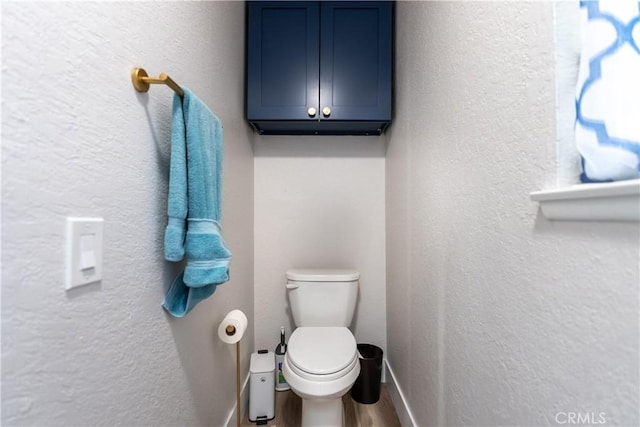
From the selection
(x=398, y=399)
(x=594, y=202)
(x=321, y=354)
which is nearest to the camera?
(x=594, y=202)

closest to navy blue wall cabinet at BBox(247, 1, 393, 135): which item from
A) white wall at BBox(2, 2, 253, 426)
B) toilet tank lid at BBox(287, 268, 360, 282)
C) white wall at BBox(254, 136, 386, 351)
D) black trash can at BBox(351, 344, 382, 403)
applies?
white wall at BBox(254, 136, 386, 351)

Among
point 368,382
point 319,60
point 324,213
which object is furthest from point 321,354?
point 319,60

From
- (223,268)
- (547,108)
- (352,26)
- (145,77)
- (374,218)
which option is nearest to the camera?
(547,108)

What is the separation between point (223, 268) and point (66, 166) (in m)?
0.39

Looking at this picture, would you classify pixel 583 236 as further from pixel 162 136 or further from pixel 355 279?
pixel 355 279

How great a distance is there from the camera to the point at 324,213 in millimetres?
1764

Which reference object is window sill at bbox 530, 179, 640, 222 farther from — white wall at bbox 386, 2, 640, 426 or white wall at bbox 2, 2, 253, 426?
white wall at bbox 2, 2, 253, 426

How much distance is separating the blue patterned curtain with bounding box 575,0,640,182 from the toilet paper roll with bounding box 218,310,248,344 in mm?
1093

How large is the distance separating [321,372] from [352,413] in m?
0.56

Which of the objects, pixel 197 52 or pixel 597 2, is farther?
pixel 197 52

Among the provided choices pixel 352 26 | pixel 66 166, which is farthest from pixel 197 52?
pixel 352 26

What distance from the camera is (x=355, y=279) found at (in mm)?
1565

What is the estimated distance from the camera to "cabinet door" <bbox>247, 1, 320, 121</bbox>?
152cm

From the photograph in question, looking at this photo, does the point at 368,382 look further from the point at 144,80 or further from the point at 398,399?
the point at 144,80
